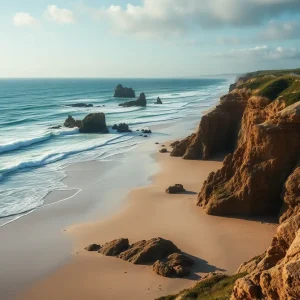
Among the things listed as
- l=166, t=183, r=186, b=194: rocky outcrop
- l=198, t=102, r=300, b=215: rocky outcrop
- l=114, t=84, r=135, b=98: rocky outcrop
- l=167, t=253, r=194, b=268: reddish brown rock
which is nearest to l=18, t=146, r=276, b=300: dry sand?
l=167, t=253, r=194, b=268: reddish brown rock

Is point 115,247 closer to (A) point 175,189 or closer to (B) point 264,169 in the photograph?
(B) point 264,169

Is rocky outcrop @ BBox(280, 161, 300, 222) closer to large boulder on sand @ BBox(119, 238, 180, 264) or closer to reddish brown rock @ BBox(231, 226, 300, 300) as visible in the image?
large boulder on sand @ BBox(119, 238, 180, 264)

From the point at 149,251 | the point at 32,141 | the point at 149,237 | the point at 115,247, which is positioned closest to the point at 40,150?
the point at 32,141

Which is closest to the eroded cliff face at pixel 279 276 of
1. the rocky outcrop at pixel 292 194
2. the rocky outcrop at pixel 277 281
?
the rocky outcrop at pixel 277 281

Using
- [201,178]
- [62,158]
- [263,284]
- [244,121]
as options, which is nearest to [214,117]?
[244,121]

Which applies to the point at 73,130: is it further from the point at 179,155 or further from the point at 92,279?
the point at 92,279

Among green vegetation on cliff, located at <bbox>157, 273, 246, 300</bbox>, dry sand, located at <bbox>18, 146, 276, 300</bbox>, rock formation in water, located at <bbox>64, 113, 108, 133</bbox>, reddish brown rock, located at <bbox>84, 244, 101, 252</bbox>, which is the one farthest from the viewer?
rock formation in water, located at <bbox>64, 113, 108, 133</bbox>

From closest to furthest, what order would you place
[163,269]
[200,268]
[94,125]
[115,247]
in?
[163,269] < [200,268] < [115,247] < [94,125]
